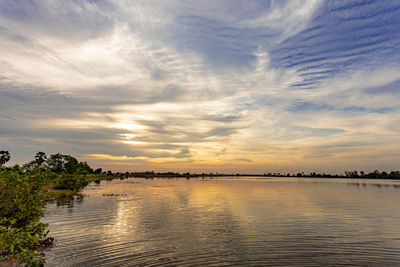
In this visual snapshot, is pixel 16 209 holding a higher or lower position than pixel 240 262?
higher

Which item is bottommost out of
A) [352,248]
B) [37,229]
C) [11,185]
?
[352,248]

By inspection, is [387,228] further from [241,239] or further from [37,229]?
[37,229]

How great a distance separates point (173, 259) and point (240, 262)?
20.0 feet

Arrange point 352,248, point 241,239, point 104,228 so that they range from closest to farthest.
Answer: point 352,248
point 241,239
point 104,228

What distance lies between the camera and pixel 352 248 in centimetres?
2473

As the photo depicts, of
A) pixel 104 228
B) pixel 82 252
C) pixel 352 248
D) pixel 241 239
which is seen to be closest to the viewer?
pixel 82 252

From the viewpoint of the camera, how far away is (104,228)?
107 ft

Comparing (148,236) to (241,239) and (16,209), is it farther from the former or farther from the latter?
(16,209)

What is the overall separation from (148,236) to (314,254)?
739 inches

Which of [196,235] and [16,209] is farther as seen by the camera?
[196,235]

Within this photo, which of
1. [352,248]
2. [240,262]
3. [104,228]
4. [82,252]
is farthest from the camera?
[104,228]

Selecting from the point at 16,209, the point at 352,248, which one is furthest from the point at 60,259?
the point at 352,248

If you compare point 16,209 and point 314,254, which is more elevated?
point 16,209

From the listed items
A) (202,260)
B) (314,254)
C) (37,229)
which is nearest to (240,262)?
(202,260)
